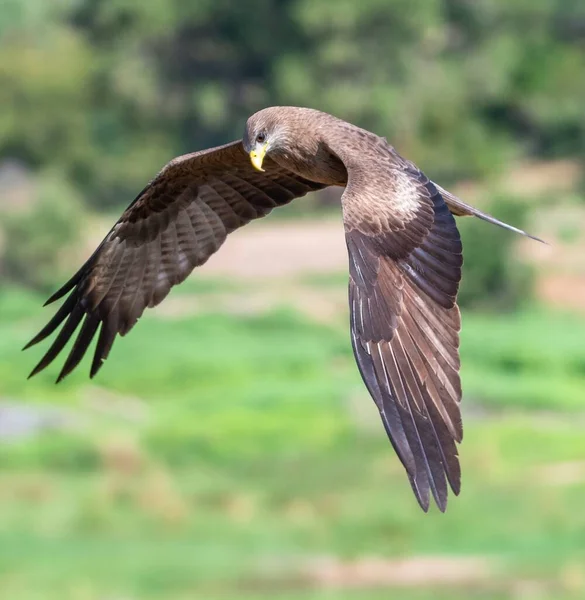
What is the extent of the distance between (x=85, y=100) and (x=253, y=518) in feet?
102

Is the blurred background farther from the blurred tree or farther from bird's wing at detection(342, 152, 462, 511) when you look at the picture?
bird's wing at detection(342, 152, 462, 511)

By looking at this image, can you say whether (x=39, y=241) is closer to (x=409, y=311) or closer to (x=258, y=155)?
(x=258, y=155)

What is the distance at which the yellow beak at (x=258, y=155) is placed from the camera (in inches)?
405

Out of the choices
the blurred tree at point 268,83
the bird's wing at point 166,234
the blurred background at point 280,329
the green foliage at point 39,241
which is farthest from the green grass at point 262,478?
the blurred tree at point 268,83

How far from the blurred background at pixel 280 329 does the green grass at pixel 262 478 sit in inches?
1.9

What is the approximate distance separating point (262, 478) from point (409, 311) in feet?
55.2

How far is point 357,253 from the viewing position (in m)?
8.84

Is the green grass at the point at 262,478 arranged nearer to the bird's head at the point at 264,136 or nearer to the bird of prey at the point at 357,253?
the bird of prey at the point at 357,253

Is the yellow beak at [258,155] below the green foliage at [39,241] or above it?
above

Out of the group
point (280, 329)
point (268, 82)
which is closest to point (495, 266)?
point (280, 329)

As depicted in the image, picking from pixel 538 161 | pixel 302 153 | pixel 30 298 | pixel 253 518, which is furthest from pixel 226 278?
pixel 302 153

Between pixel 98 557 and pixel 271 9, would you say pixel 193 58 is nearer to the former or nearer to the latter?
pixel 271 9

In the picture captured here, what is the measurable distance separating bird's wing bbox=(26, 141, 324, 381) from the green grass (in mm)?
10215

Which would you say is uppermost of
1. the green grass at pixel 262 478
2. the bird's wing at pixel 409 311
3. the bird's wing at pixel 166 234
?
the bird's wing at pixel 409 311
